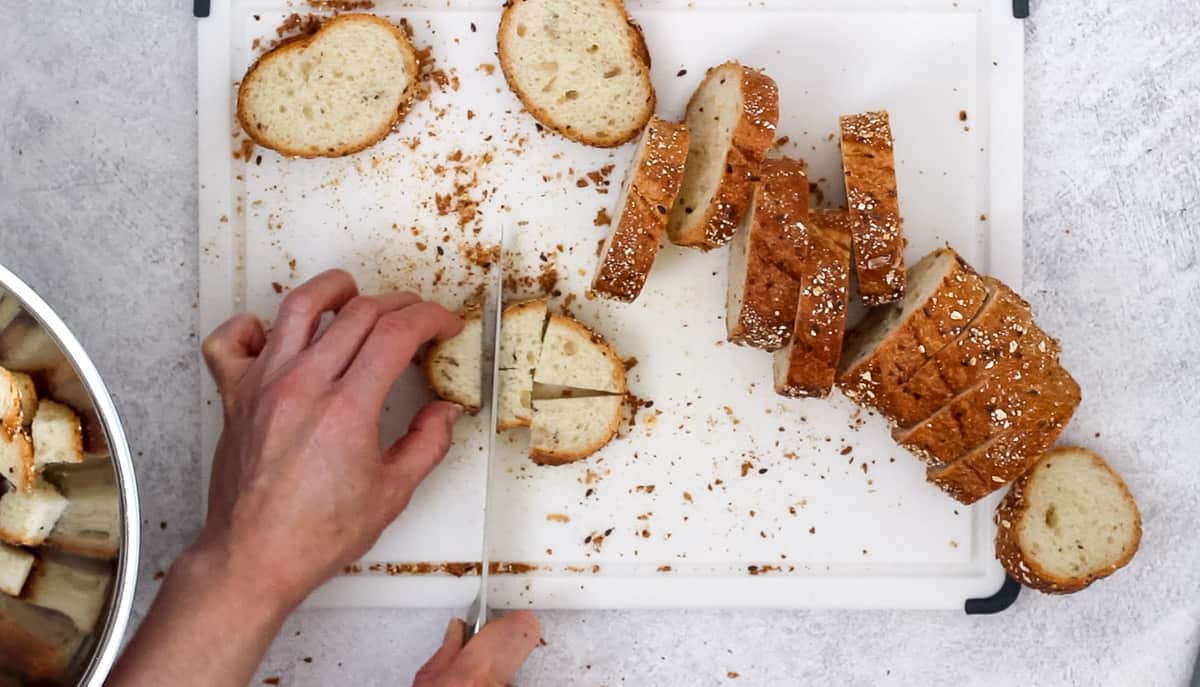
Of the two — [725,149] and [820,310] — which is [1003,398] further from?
[725,149]

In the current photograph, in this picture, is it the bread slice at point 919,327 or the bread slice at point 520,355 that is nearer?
the bread slice at point 919,327

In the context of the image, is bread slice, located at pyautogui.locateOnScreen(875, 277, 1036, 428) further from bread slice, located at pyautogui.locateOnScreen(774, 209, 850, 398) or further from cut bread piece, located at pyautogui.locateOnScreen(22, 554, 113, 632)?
cut bread piece, located at pyautogui.locateOnScreen(22, 554, 113, 632)

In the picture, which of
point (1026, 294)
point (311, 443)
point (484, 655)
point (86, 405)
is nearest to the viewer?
point (86, 405)

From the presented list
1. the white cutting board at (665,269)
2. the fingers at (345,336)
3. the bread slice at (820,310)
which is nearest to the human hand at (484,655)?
the white cutting board at (665,269)

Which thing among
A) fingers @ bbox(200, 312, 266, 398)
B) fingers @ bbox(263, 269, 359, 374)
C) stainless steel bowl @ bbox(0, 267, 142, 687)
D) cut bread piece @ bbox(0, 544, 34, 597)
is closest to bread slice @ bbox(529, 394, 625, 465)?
fingers @ bbox(263, 269, 359, 374)

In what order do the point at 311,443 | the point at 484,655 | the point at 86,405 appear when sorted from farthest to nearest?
the point at 484,655, the point at 311,443, the point at 86,405

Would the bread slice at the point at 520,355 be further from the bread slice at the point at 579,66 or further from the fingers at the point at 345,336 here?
the bread slice at the point at 579,66

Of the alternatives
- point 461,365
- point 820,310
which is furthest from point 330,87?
point 820,310
